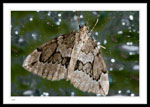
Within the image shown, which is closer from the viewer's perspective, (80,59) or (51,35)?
(80,59)

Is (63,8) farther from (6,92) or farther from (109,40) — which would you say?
(6,92)

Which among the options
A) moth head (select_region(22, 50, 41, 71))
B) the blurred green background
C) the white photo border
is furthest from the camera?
the blurred green background

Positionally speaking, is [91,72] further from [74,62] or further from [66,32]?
[66,32]

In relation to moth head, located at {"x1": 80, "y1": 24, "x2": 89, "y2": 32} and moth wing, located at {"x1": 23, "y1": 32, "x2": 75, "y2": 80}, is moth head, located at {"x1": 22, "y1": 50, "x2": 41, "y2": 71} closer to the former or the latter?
moth wing, located at {"x1": 23, "y1": 32, "x2": 75, "y2": 80}

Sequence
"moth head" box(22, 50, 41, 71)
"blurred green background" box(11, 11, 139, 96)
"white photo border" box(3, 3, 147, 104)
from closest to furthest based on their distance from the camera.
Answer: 1. "moth head" box(22, 50, 41, 71)
2. "white photo border" box(3, 3, 147, 104)
3. "blurred green background" box(11, 11, 139, 96)

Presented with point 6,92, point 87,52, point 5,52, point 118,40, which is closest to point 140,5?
point 118,40

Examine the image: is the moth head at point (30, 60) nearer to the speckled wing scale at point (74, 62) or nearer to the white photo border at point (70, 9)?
the speckled wing scale at point (74, 62)

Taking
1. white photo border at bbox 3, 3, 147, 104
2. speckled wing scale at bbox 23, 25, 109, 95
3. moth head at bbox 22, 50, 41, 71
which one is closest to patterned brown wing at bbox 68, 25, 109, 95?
speckled wing scale at bbox 23, 25, 109, 95
